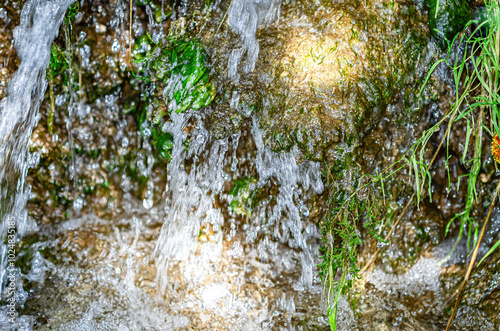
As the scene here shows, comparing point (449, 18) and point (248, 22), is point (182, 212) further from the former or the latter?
point (449, 18)

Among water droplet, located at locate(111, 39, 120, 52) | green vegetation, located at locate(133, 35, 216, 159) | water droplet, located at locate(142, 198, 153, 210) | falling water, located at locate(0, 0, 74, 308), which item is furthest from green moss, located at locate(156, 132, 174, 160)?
falling water, located at locate(0, 0, 74, 308)

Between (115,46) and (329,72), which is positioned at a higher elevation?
(115,46)

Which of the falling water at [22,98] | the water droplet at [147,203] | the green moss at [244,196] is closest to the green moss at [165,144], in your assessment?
the water droplet at [147,203]

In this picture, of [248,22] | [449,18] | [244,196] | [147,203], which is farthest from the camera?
[147,203]

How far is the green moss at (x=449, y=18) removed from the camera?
2.03 metres

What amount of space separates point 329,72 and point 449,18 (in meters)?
0.64

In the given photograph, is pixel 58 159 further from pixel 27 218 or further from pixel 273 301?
pixel 273 301

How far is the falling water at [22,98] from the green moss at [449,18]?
6.40 ft

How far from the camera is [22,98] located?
7.38 ft

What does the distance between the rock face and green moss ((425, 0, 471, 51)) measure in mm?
75

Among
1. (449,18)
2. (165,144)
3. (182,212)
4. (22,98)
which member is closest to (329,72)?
(449,18)

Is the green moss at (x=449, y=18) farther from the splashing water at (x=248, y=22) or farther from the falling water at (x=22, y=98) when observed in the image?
the falling water at (x=22, y=98)

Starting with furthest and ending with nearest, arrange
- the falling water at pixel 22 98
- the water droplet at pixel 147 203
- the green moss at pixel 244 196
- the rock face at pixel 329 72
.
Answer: the water droplet at pixel 147 203, the green moss at pixel 244 196, the falling water at pixel 22 98, the rock face at pixel 329 72

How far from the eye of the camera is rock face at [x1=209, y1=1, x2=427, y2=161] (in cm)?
202
